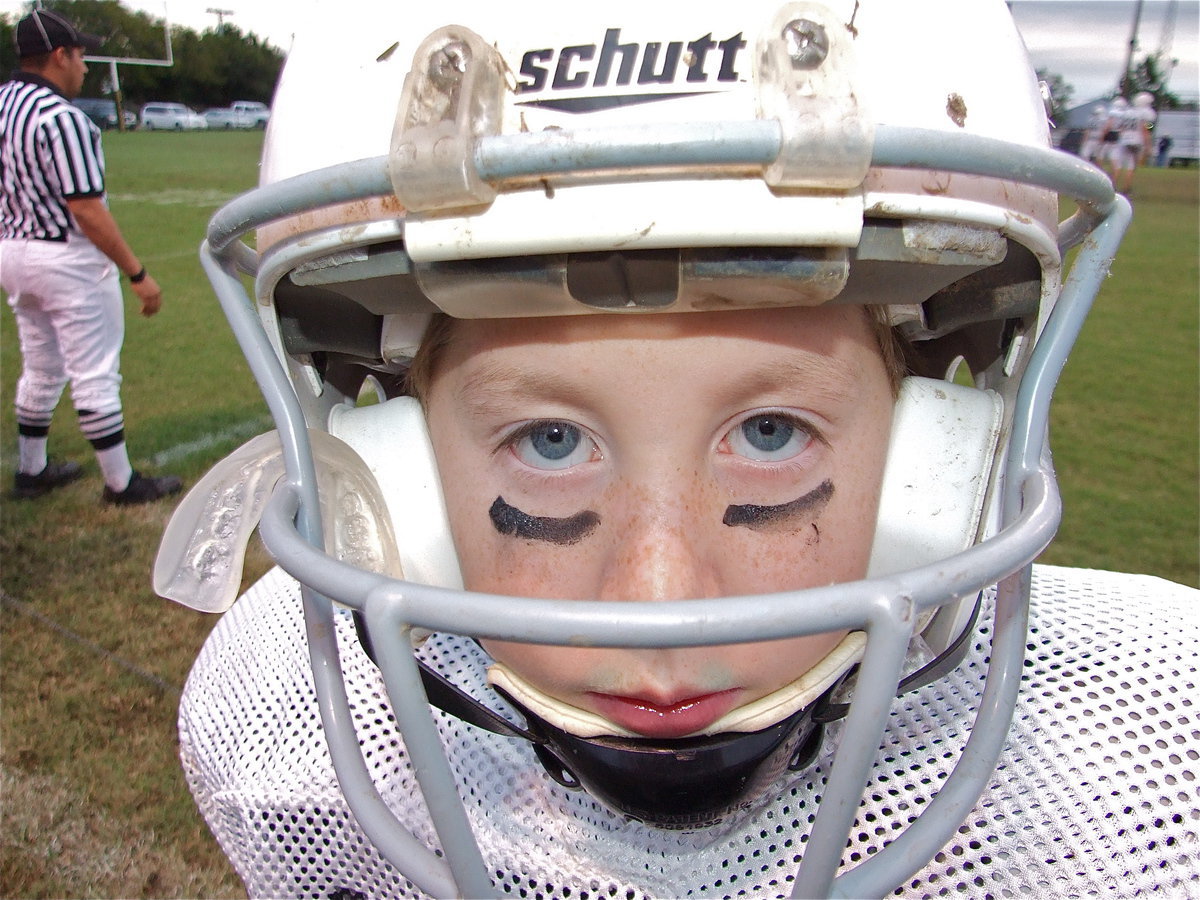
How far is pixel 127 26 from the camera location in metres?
34.6

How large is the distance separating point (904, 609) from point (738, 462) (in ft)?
0.73

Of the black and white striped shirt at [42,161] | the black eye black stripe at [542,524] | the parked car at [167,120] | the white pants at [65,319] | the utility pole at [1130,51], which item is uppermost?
the black eye black stripe at [542,524]

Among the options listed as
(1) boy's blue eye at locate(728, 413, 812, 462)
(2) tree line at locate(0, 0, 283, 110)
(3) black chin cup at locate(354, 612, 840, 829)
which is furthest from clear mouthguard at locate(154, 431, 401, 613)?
(2) tree line at locate(0, 0, 283, 110)

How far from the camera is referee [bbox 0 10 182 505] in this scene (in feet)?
11.2

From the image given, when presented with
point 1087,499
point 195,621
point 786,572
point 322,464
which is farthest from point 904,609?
point 1087,499

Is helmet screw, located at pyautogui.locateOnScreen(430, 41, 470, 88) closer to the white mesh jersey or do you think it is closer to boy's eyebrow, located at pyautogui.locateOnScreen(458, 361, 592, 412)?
boy's eyebrow, located at pyautogui.locateOnScreen(458, 361, 592, 412)

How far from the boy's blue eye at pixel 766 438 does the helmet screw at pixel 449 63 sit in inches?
14.3

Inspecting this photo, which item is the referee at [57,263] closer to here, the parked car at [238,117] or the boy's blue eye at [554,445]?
the boy's blue eye at [554,445]

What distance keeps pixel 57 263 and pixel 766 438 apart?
3.35 metres

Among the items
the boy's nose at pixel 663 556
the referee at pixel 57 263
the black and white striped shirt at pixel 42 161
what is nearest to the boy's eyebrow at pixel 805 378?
the boy's nose at pixel 663 556

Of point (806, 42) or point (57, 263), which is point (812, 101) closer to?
point (806, 42)

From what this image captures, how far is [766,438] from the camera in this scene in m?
0.88

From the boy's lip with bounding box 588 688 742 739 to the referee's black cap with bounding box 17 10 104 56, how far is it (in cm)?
382

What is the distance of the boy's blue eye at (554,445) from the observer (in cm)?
90
